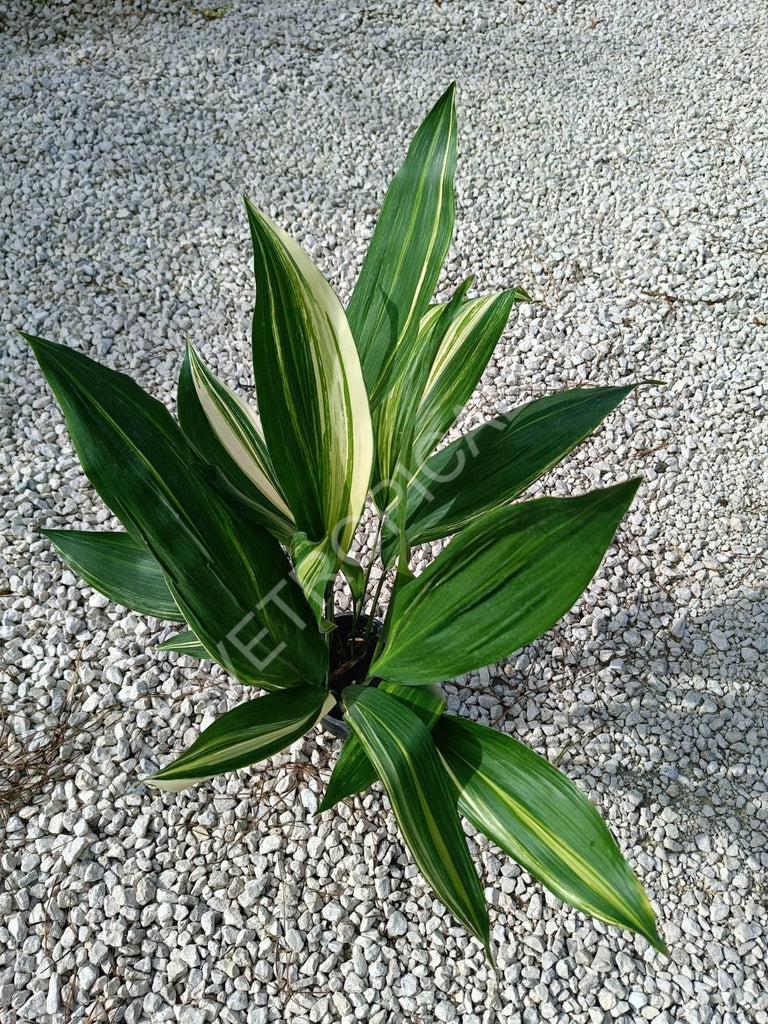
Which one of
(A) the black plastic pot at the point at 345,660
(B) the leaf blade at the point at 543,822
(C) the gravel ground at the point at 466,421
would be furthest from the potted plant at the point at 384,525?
(C) the gravel ground at the point at 466,421

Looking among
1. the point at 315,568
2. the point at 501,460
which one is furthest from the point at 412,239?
the point at 315,568

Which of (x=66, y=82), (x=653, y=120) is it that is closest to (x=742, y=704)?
(x=653, y=120)

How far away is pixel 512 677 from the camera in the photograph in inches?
55.2

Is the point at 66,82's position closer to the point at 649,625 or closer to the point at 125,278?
the point at 125,278

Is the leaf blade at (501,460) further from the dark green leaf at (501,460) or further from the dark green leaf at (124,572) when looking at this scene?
the dark green leaf at (124,572)

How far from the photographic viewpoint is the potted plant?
77cm

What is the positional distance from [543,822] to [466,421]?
1063 mm

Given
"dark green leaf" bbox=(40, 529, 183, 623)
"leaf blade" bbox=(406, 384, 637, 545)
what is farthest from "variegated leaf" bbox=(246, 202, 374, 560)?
"dark green leaf" bbox=(40, 529, 183, 623)

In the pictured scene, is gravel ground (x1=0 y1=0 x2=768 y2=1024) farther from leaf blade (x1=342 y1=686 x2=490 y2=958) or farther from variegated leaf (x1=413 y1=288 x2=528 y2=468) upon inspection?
variegated leaf (x1=413 y1=288 x2=528 y2=468)

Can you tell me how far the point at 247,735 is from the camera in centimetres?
89

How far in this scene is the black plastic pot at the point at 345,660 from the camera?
1.18 meters

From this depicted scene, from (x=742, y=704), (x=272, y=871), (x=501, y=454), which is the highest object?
(x=501, y=454)

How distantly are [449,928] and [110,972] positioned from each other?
45 cm

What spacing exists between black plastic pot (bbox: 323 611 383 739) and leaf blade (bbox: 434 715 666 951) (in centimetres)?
27
